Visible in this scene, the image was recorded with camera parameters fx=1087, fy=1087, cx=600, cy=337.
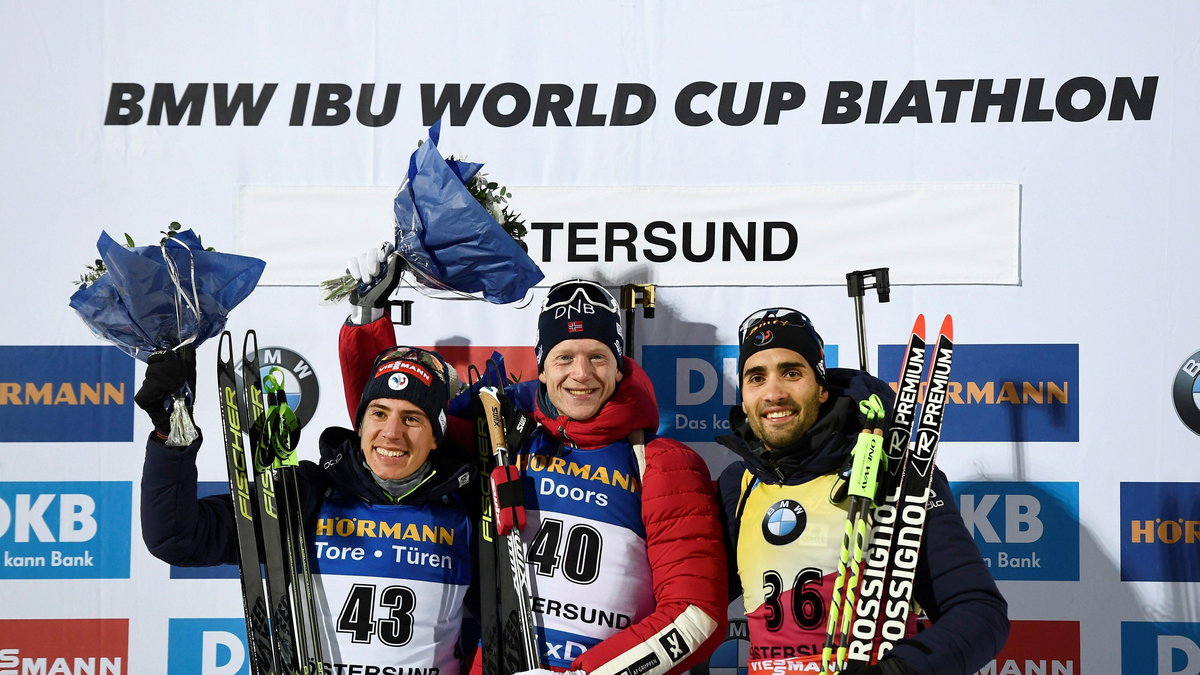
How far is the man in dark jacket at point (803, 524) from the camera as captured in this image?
2480mm

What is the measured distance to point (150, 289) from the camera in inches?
101

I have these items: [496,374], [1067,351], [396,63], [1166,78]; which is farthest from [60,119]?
[1166,78]

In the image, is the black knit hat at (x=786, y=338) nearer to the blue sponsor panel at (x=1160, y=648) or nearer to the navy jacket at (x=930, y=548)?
the navy jacket at (x=930, y=548)

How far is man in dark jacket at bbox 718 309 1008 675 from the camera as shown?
97.7 inches

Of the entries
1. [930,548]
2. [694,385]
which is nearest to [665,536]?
[930,548]

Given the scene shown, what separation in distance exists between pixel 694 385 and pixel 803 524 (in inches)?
37.2

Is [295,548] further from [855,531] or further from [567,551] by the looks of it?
[855,531]

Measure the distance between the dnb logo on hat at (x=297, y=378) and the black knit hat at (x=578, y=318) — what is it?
3.21 ft

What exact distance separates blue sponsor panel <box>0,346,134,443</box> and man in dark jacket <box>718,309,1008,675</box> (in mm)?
2037

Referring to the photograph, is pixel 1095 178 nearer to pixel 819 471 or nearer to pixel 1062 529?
pixel 1062 529

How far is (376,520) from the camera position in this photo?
8.84 ft

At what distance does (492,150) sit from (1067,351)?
1910 mm

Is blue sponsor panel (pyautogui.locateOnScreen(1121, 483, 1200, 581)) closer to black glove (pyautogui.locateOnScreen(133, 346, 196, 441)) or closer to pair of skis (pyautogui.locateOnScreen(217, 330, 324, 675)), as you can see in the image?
pair of skis (pyautogui.locateOnScreen(217, 330, 324, 675))

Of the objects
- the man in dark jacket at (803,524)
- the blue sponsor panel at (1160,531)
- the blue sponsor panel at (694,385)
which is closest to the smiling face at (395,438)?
the man in dark jacket at (803,524)
